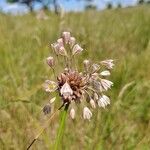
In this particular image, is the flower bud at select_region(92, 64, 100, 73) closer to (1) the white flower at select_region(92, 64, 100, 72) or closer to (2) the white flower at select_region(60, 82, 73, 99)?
A: (1) the white flower at select_region(92, 64, 100, 72)

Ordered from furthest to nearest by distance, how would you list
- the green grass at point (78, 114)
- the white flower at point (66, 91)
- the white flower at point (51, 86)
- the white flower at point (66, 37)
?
the green grass at point (78, 114) < the white flower at point (66, 37) < the white flower at point (51, 86) < the white flower at point (66, 91)

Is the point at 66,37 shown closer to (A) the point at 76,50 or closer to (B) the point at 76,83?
(A) the point at 76,50

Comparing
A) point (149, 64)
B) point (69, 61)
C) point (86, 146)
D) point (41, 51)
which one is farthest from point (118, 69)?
point (69, 61)

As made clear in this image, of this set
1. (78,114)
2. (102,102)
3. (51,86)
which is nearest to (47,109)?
(51,86)

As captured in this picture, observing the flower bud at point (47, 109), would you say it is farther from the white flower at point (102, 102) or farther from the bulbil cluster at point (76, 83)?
the white flower at point (102, 102)

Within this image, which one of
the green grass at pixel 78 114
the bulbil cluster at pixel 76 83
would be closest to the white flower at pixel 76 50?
the bulbil cluster at pixel 76 83

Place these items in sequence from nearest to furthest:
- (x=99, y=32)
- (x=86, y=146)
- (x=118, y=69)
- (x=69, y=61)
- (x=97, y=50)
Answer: (x=69, y=61)
(x=86, y=146)
(x=118, y=69)
(x=97, y=50)
(x=99, y=32)

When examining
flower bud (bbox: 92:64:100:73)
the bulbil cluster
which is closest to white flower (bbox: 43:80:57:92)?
the bulbil cluster

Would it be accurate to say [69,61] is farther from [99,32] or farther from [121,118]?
[99,32]
